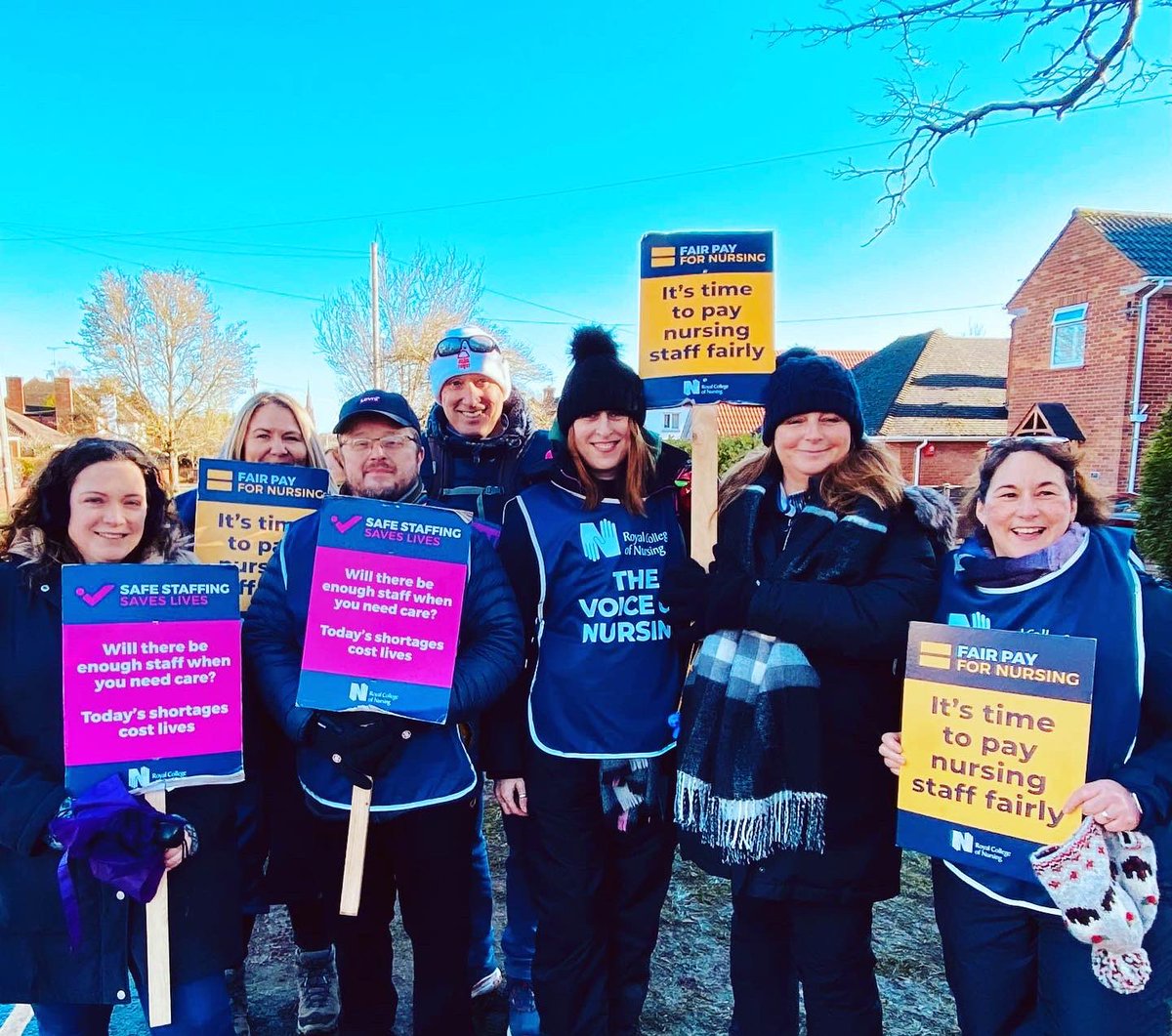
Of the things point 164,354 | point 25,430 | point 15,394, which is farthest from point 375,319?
point 15,394

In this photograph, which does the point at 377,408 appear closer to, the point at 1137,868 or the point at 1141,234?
the point at 1137,868

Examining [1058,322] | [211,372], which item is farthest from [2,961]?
[211,372]

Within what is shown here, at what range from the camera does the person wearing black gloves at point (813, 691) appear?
6.79ft

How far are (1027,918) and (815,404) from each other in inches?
58.1

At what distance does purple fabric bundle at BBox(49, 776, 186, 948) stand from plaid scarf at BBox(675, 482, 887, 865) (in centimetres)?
147

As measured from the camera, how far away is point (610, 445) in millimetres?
2525

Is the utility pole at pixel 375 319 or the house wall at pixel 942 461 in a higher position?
the utility pole at pixel 375 319

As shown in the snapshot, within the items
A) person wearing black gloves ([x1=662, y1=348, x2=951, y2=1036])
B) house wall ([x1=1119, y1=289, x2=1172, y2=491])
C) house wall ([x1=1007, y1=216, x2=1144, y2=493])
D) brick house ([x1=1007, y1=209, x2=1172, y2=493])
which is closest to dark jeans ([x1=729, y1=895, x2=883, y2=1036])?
person wearing black gloves ([x1=662, y1=348, x2=951, y2=1036])

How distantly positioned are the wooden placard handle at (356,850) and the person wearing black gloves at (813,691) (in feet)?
3.08

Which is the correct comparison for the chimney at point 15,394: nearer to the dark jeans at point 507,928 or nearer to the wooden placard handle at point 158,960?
the dark jeans at point 507,928

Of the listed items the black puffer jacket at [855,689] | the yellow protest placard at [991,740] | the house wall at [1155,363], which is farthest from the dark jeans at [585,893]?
the house wall at [1155,363]

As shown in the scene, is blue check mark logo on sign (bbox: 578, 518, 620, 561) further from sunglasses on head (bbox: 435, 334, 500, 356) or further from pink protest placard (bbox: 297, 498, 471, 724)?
sunglasses on head (bbox: 435, 334, 500, 356)

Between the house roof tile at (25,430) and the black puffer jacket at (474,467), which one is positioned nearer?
the black puffer jacket at (474,467)

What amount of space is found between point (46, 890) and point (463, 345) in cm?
243
